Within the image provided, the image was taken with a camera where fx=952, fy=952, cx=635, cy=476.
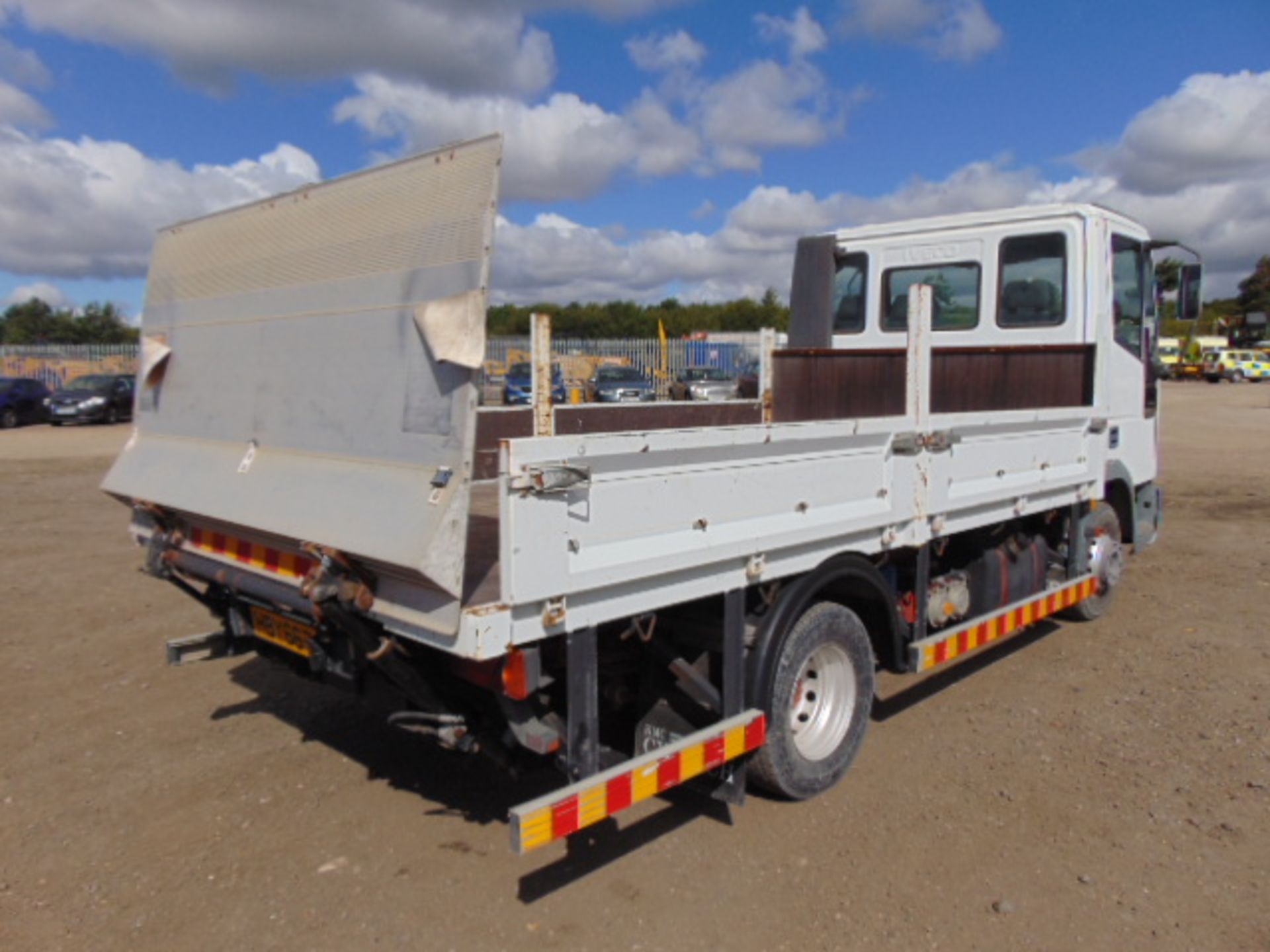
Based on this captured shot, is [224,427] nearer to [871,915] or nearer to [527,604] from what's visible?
[527,604]

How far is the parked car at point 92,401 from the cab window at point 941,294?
84.3 ft

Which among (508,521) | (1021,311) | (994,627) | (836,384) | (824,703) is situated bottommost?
(824,703)

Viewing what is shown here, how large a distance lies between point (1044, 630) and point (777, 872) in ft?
12.9

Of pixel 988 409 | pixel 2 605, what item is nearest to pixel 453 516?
pixel 988 409

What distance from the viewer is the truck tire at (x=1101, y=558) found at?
648cm

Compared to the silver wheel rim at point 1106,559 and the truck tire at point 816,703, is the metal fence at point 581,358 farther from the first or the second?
the truck tire at point 816,703

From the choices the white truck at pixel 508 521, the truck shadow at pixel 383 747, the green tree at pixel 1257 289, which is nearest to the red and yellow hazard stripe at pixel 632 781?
the white truck at pixel 508 521

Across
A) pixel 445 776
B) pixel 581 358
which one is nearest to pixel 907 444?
pixel 445 776

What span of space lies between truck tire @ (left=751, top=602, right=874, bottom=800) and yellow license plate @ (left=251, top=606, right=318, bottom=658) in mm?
1743

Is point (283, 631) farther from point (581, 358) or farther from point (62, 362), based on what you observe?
point (62, 362)

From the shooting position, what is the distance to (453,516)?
2.82 meters

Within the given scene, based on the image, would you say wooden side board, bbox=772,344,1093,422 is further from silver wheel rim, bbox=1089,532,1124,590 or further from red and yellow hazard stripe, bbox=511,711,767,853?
red and yellow hazard stripe, bbox=511,711,767,853

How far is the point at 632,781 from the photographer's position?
3.15 meters

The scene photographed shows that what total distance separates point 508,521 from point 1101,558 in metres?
5.35
